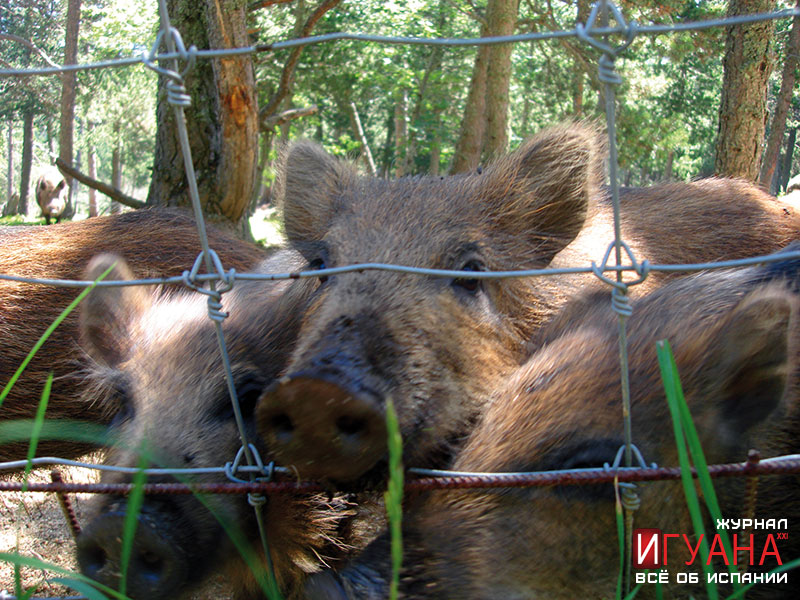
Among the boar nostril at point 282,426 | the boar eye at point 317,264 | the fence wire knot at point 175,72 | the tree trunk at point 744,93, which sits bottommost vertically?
the boar nostril at point 282,426

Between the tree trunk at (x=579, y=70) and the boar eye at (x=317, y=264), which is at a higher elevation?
the tree trunk at (x=579, y=70)

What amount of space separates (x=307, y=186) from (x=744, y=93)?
5.06 m

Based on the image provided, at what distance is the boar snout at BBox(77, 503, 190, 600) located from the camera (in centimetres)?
197

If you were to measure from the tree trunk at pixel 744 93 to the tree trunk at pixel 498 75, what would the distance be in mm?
3663

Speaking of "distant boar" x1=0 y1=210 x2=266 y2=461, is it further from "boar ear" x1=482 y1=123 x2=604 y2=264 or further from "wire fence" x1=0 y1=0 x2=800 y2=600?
"wire fence" x1=0 y1=0 x2=800 y2=600

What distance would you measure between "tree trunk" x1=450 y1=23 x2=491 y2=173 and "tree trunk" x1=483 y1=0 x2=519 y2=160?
330 millimetres

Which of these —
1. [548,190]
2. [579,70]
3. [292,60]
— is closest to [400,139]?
[579,70]

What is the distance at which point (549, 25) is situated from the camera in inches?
515

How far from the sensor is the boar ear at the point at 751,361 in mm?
1768

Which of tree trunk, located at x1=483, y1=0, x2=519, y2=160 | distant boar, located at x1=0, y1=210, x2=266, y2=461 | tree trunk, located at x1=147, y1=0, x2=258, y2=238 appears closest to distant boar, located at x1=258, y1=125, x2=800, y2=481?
distant boar, located at x1=0, y1=210, x2=266, y2=461

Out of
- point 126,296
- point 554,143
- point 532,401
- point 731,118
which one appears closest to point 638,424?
point 532,401

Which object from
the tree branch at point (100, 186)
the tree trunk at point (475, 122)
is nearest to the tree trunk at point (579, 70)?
the tree trunk at point (475, 122)

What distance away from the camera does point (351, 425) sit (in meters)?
1.76

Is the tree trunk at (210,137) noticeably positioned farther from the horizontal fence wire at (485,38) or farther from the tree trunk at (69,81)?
the tree trunk at (69,81)
